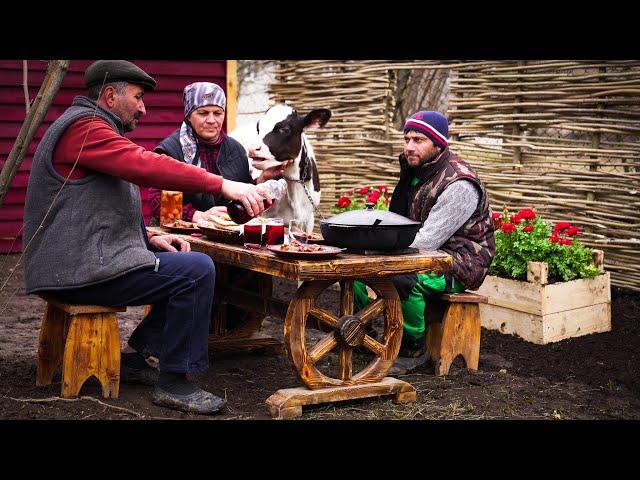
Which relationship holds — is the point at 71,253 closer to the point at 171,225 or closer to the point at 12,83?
the point at 171,225

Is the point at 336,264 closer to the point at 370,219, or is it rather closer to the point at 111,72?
the point at 370,219

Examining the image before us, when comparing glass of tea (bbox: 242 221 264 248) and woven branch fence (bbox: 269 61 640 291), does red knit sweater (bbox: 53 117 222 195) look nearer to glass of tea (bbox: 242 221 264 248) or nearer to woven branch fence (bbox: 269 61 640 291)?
glass of tea (bbox: 242 221 264 248)

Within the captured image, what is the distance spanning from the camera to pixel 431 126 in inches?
227

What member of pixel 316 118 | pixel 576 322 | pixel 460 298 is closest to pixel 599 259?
pixel 576 322

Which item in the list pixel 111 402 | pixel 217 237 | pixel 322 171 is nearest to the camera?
pixel 111 402

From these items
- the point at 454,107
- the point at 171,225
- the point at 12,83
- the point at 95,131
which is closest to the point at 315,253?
the point at 95,131

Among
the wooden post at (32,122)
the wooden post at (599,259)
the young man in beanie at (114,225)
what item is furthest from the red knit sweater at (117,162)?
the wooden post at (599,259)

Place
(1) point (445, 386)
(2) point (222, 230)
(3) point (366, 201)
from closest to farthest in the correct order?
1. (2) point (222, 230)
2. (1) point (445, 386)
3. (3) point (366, 201)

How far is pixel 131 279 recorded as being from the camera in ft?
14.9

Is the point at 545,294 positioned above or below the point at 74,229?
below

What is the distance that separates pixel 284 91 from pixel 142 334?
620cm

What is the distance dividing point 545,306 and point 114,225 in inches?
134

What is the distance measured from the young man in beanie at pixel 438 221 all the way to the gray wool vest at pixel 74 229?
5.86 feet

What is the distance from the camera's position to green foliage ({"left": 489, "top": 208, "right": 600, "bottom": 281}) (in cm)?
669
